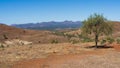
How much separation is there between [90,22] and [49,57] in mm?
12751

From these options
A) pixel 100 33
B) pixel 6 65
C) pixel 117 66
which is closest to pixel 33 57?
pixel 6 65

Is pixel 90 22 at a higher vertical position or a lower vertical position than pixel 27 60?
higher

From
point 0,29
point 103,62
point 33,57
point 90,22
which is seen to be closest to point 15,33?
point 0,29

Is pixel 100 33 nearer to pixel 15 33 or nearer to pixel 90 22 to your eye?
pixel 90 22

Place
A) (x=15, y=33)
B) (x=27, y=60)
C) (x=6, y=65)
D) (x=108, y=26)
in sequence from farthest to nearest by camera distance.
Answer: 1. (x=15, y=33)
2. (x=108, y=26)
3. (x=27, y=60)
4. (x=6, y=65)

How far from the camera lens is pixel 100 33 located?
45.5 meters

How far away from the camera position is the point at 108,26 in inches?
1772

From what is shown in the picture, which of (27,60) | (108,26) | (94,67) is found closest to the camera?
(94,67)

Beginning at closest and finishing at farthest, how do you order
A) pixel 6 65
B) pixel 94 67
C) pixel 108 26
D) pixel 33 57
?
pixel 94 67 < pixel 6 65 < pixel 33 57 < pixel 108 26

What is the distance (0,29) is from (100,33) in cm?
6298

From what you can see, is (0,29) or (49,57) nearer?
(49,57)

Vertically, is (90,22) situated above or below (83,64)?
above

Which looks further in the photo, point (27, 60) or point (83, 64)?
point (27, 60)

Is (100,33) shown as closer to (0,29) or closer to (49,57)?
(49,57)
